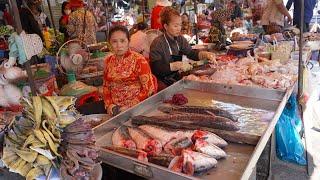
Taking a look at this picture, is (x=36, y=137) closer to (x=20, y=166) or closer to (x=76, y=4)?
(x=20, y=166)

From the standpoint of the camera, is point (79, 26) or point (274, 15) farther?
point (274, 15)

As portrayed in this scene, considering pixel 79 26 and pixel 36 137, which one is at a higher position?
pixel 79 26

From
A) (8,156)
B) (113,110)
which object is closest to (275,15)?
(113,110)

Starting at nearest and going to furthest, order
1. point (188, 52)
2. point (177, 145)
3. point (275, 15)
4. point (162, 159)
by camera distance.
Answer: point (162, 159) → point (177, 145) → point (188, 52) → point (275, 15)

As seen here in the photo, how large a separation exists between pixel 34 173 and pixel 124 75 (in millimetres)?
1682

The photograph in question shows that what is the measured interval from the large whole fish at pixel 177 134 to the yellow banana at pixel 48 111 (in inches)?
28.4

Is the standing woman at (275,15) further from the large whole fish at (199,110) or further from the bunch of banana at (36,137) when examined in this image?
the bunch of banana at (36,137)

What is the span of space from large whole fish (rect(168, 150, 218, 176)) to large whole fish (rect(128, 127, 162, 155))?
6.5 inches

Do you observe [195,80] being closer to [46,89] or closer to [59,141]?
[46,89]

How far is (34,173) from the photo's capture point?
45.8 inches

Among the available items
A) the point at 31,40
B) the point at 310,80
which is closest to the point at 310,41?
the point at 310,80

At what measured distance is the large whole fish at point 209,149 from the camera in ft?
5.23

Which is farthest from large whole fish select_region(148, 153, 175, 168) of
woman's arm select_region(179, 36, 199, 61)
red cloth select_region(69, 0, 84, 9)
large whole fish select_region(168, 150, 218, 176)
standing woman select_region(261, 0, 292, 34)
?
red cloth select_region(69, 0, 84, 9)

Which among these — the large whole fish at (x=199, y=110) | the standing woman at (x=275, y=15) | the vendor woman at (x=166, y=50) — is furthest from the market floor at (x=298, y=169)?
the standing woman at (x=275, y=15)
